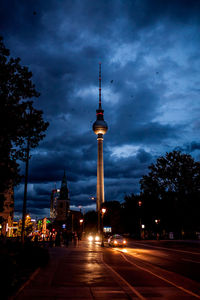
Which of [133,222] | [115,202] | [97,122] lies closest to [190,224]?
[133,222]

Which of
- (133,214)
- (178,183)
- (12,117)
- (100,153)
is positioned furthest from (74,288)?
(100,153)

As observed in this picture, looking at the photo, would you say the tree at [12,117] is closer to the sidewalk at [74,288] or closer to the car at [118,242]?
the sidewalk at [74,288]

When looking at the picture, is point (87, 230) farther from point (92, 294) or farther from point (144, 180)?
point (92, 294)

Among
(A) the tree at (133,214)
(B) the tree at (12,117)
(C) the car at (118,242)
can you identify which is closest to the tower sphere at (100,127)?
(A) the tree at (133,214)

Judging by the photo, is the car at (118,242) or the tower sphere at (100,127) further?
the tower sphere at (100,127)

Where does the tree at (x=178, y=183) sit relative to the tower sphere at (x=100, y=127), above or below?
below

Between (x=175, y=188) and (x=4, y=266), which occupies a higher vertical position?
(x=175, y=188)

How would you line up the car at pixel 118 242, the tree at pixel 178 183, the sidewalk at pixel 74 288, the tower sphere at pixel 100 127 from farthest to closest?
the tower sphere at pixel 100 127
the tree at pixel 178 183
the car at pixel 118 242
the sidewalk at pixel 74 288

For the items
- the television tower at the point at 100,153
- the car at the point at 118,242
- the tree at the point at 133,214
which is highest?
the television tower at the point at 100,153

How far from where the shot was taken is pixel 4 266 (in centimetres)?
741

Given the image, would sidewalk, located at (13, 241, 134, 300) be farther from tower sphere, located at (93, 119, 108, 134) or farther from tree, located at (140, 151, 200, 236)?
tower sphere, located at (93, 119, 108, 134)

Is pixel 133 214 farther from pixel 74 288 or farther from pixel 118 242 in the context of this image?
pixel 74 288

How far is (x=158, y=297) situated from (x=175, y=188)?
5454 centimetres

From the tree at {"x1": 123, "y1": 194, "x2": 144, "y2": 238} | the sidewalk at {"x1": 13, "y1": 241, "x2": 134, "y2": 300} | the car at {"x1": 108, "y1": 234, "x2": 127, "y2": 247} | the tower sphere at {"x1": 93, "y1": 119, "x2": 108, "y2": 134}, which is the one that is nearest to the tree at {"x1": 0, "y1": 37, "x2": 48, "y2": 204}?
the sidewalk at {"x1": 13, "y1": 241, "x2": 134, "y2": 300}
